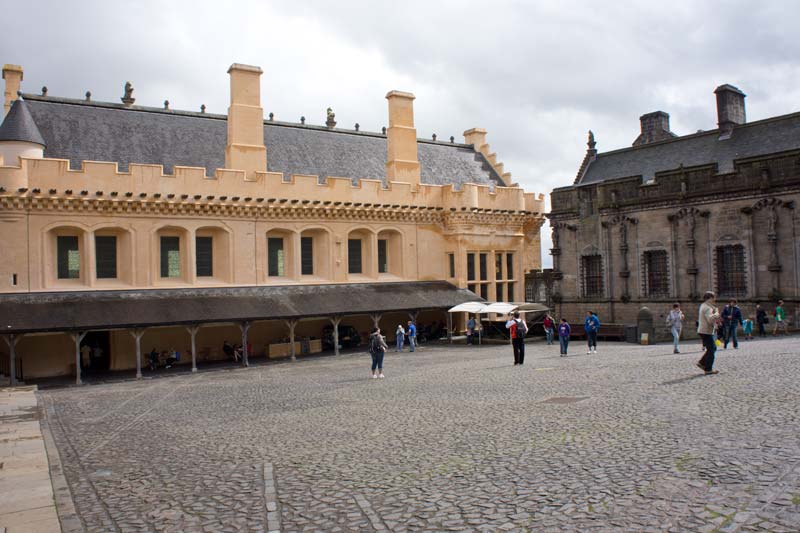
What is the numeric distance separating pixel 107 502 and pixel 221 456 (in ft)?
7.40

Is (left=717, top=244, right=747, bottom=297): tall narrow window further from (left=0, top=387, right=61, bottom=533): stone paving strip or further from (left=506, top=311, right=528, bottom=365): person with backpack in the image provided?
(left=0, top=387, right=61, bottom=533): stone paving strip

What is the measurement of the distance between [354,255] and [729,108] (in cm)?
2071

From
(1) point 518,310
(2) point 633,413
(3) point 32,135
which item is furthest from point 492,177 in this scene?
(2) point 633,413

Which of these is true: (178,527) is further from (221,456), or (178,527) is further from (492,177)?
(492,177)

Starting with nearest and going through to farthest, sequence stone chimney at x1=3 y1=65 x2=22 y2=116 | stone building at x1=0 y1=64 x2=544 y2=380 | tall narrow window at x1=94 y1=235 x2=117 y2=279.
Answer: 1. stone building at x1=0 y1=64 x2=544 y2=380
2. tall narrow window at x1=94 y1=235 x2=117 y2=279
3. stone chimney at x1=3 y1=65 x2=22 y2=116

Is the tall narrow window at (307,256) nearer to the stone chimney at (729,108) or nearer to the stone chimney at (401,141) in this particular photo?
the stone chimney at (401,141)

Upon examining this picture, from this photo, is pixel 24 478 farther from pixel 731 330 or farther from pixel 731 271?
pixel 731 271

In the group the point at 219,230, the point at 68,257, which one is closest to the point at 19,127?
the point at 68,257

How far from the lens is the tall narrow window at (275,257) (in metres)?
31.2

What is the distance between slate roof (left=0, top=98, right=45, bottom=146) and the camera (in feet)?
86.5

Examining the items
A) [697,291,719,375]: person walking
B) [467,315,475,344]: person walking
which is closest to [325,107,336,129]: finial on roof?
[467,315,475,344]: person walking

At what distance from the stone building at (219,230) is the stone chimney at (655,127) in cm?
1084

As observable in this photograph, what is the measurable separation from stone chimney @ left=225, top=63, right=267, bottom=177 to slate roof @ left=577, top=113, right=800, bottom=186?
19500 mm

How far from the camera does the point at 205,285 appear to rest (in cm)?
2862
